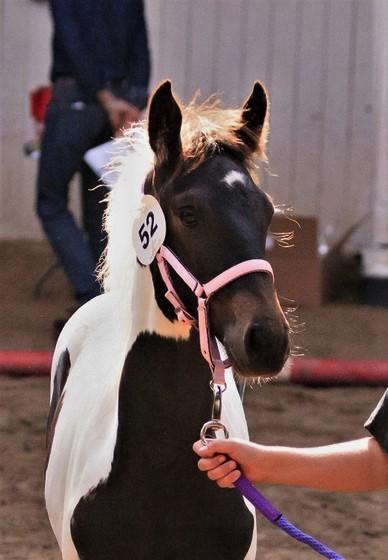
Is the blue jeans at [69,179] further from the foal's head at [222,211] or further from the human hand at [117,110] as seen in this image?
the foal's head at [222,211]

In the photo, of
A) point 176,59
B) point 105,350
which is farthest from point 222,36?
point 105,350

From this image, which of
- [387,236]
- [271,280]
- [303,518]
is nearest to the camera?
[271,280]

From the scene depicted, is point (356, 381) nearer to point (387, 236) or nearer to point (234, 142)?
point (387, 236)

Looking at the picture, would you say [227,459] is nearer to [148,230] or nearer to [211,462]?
[211,462]

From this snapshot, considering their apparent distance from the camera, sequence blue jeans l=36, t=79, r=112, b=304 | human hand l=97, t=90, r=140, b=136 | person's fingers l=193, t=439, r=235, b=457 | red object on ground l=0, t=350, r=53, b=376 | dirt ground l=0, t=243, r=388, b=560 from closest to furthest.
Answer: person's fingers l=193, t=439, r=235, b=457 → dirt ground l=0, t=243, r=388, b=560 → red object on ground l=0, t=350, r=53, b=376 → human hand l=97, t=90, r=140, b=136 → blue jeans l=36, t=79, r=112, b=304

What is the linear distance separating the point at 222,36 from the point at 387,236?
2090 millimetres

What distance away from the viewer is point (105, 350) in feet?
10.7

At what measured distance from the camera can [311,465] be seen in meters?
2.37

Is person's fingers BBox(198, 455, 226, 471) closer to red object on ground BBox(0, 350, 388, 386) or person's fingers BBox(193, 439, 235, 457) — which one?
person's fingers BBox(193, 439, 235, 457)

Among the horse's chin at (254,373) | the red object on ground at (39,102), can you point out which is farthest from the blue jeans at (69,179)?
the horse's chin at (254,373)

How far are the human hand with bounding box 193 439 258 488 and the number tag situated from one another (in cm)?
51

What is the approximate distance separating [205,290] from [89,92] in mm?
3995

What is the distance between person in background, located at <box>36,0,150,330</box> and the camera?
6285 millimetres

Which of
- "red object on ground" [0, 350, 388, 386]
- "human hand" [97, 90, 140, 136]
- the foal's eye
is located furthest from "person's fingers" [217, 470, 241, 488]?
"human hand" [97, 90, 140, 136]
